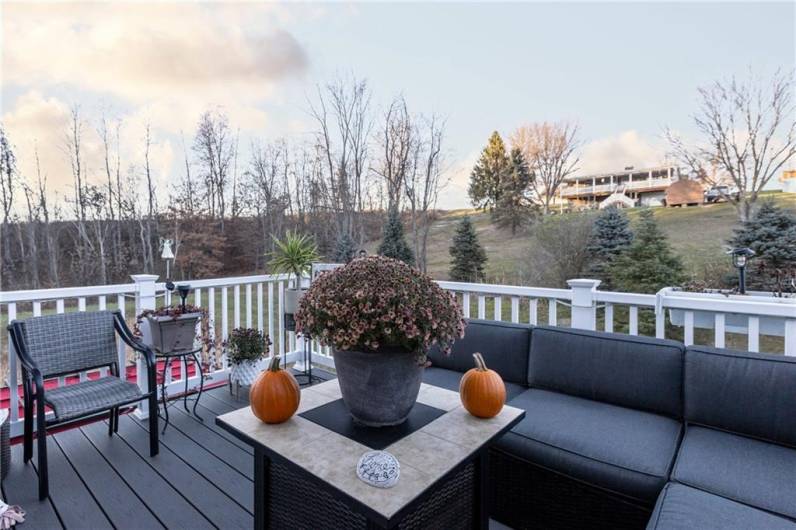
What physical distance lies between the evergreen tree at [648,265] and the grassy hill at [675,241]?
1.94 feet

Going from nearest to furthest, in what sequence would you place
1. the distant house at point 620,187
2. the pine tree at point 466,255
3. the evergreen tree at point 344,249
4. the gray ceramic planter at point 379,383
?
the gray ceramic planter at point 379,383
the evergreen tree at point 344,249
the pine tree at point 466,255
the distant house at point 620,187

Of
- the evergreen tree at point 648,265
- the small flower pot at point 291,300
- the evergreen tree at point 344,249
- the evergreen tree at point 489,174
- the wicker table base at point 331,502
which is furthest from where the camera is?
the evergreen tree at point 489,174

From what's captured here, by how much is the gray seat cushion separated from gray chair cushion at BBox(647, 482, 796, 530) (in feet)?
8.59

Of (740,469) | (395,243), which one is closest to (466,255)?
(395,243)

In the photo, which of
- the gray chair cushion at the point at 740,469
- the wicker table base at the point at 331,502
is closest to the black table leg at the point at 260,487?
the wicker table base at the point at 331,502

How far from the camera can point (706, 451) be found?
166 centimetres

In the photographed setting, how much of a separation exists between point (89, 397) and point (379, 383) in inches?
78.2

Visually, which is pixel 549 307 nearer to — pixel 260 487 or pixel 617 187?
pixel 260 487

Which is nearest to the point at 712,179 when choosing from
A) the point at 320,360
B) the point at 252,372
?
the point at 320,360

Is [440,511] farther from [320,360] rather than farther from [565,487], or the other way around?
[320,360]

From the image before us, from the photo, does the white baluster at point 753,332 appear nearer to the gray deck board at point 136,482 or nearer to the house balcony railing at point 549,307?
the house balcony railing at point 549,307

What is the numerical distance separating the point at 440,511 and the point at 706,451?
119cm

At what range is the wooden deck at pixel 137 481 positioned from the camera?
1907 mm

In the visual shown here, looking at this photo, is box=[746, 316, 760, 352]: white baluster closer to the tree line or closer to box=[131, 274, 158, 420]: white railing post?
box=[131, 274, 158, 420]: white railing post
